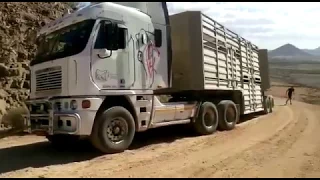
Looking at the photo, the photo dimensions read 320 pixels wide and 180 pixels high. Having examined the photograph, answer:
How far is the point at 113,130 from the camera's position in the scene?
775cm

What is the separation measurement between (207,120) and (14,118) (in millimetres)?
7076

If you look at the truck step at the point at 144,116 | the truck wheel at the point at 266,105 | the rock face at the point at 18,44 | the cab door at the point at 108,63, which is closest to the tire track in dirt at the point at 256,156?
the truck step at the point at 144,116

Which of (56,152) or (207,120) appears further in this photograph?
(207,120)

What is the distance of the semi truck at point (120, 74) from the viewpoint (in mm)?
7367

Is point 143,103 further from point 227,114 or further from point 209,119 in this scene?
point 227,114

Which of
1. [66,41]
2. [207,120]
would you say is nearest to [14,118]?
[66,41]

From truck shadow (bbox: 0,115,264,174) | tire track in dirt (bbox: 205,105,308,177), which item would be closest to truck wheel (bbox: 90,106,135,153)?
truck shadow (bbox: 0,115,264,174)

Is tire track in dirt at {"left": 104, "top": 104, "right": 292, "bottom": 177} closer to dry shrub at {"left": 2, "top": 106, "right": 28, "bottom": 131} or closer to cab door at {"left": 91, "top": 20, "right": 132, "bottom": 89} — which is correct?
cab door at {"left": 91, "top": 20, "right": 132, "bottom": 89}

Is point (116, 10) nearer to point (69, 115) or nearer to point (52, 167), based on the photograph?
point (69, 115)

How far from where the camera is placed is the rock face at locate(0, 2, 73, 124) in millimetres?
14844

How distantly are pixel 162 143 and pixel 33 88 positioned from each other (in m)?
3.52

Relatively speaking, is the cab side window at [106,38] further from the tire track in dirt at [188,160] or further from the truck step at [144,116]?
the tire track in dirt at [188,160]

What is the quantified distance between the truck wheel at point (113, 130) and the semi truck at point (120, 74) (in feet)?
0.07

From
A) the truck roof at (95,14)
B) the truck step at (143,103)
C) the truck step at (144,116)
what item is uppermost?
the truck roof at (95,14)
